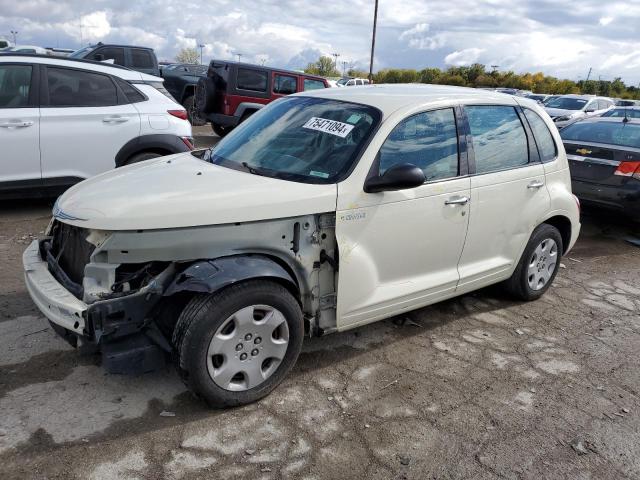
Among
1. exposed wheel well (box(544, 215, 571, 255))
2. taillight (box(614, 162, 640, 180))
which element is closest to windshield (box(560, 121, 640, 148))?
taillight (box(614, 162, 640, 180))

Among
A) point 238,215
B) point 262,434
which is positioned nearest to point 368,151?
point 238,215

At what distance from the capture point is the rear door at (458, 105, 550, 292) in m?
3.99

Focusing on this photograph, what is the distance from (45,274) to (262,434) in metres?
1.57

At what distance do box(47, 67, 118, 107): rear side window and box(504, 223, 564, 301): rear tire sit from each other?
4.73 meters

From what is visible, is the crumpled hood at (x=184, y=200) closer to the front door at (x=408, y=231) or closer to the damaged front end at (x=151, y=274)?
the damaged front end at (x=151, y=274)

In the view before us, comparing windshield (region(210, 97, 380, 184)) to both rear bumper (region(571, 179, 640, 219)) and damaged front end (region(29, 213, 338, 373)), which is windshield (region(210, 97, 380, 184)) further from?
rear bumper (region(571, 179, 640, 219))

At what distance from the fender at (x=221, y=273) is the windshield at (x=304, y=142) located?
0.61 metres

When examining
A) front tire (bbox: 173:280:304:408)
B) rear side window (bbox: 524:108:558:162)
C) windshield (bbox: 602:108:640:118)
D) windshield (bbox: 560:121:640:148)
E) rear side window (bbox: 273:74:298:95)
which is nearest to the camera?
front tire (bbox: 173:280:304:408)

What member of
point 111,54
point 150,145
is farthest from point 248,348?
point 111,54

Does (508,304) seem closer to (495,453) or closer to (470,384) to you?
(470,384)

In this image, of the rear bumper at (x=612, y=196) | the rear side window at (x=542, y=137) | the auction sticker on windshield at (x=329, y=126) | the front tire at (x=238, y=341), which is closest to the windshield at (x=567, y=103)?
the rear bumper at (x=612, y=196)

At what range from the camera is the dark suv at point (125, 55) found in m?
13.4

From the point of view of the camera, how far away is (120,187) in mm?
3150

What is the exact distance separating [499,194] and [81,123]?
4.50 metres
